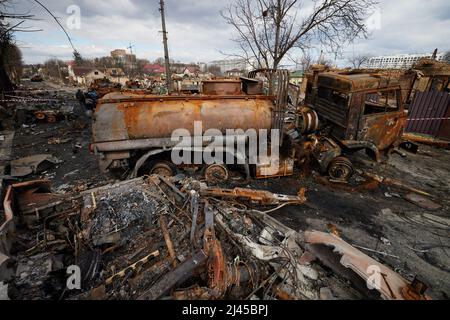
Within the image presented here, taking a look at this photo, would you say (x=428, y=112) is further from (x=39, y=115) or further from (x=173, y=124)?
(x=39, y=115)

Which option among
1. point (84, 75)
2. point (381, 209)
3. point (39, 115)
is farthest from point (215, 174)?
point (84, 75)

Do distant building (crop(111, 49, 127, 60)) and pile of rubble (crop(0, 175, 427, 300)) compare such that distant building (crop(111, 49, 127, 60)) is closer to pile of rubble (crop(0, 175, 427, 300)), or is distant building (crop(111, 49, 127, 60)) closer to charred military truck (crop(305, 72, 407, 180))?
charred military truck (crop(305, 72, 407, 180))

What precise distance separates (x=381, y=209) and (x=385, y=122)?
8.22 ft

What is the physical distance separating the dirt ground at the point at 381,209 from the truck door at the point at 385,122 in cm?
126

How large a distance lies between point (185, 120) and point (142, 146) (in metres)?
1.27

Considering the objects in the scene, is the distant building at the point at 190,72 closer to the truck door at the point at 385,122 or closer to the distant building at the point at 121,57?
the distant building at the point at 121,57

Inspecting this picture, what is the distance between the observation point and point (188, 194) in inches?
163

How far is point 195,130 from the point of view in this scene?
5449mm

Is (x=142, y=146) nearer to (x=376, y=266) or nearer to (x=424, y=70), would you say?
(x=376, y=266)

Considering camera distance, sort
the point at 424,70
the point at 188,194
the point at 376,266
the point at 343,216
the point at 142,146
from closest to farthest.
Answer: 1. the point at 376,266
2. the point at 188,194
3. the point at 343,216
4. the point at 142,146
5. the point at 424,70

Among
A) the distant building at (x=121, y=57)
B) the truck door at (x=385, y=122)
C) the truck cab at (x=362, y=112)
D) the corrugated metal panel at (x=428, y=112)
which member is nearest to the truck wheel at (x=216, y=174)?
the truck cab at (x=362, y=112)

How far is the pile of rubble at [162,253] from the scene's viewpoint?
8.30ft
